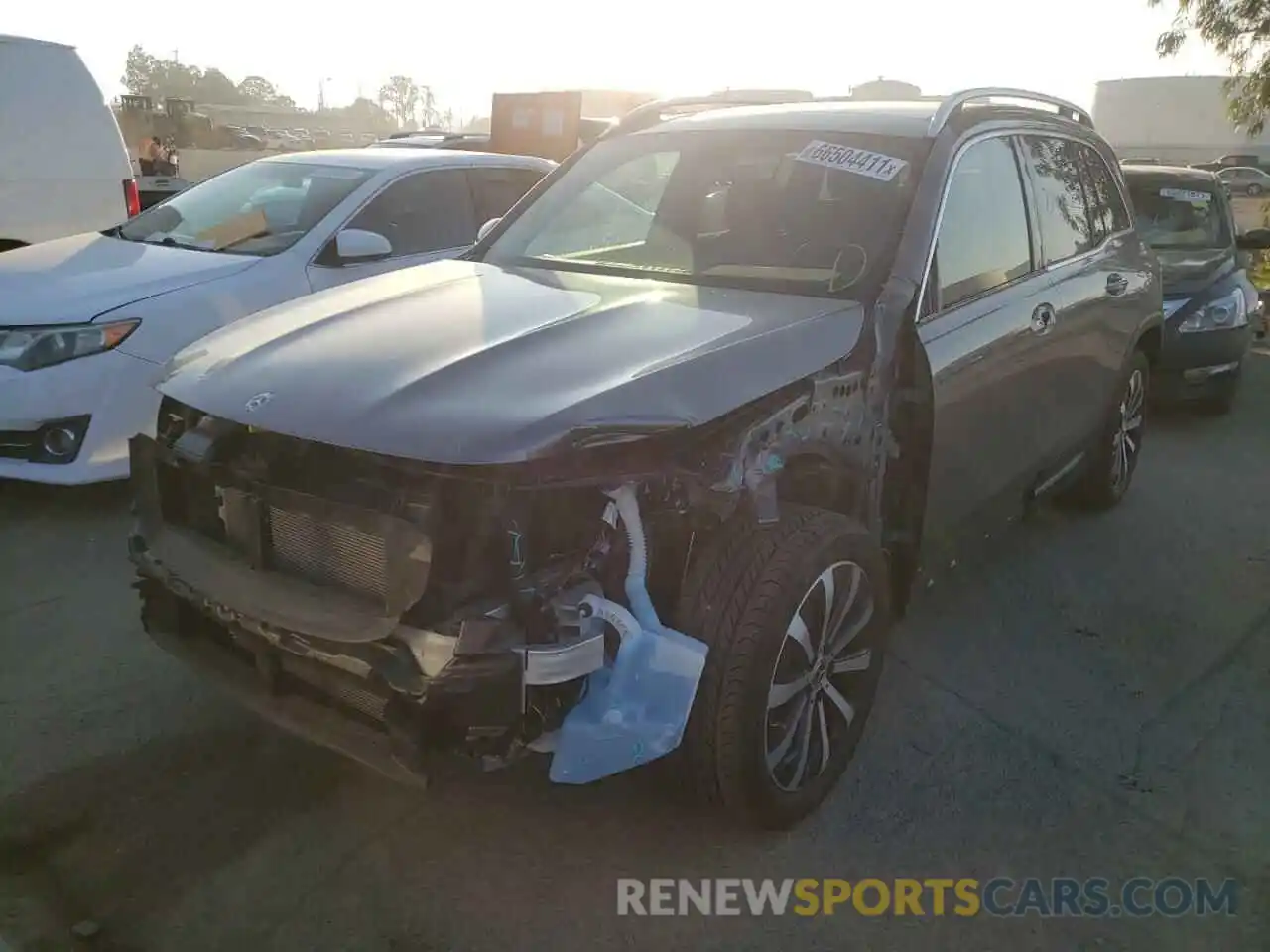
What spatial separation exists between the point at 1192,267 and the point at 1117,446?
9.33 feet

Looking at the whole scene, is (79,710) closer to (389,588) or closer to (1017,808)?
(389,588)

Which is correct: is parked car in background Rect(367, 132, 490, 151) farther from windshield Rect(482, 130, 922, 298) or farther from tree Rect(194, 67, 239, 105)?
tree Rect(194, 67, 239, 105)

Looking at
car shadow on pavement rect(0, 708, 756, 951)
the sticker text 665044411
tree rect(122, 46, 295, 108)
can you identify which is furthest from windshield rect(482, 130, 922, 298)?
tree rect(122, 46, 295, 108)

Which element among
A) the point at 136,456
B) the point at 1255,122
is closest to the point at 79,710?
the point at 136,456

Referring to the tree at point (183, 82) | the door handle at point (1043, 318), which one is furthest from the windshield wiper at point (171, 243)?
the tree at point (183, 82)

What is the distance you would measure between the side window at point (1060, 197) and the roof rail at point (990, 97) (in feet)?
0.54

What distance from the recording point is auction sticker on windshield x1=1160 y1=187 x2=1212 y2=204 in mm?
8234

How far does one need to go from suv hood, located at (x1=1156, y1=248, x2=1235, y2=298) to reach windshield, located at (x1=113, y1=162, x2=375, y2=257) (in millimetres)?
5442

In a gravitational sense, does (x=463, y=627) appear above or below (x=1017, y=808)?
above

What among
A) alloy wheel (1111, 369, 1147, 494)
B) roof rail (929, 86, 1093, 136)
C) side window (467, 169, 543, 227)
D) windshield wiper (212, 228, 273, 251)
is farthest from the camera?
side window (467, 169, 543, 227)

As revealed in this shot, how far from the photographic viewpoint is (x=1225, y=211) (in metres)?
8.21

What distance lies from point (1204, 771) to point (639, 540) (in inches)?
83.5

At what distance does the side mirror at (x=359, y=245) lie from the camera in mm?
5246

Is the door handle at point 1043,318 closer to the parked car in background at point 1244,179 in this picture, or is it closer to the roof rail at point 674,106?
the roof rail at point 674,106
